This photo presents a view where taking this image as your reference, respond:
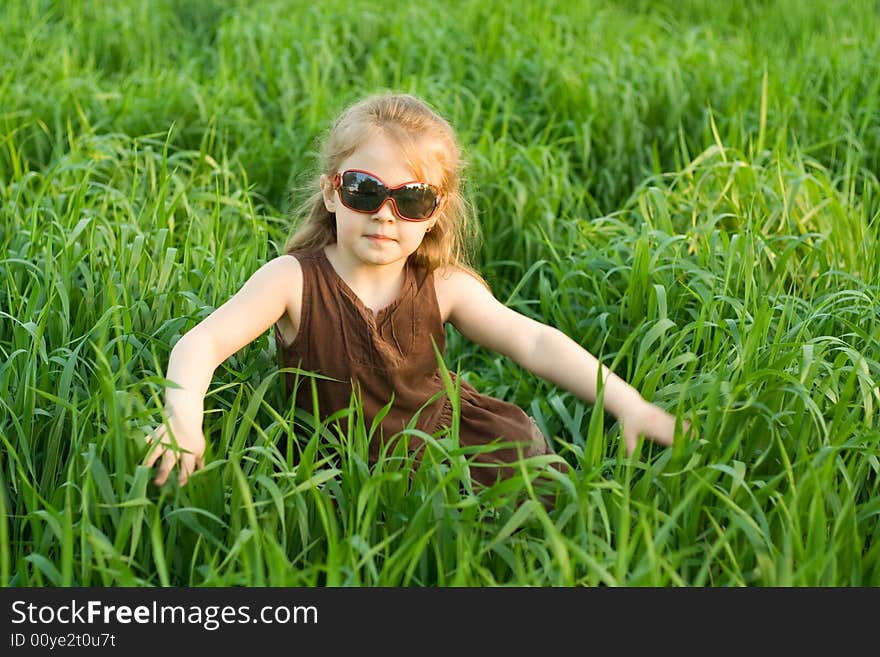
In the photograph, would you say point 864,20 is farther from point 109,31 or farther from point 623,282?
point 109,31

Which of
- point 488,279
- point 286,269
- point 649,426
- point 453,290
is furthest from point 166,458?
point 488,279

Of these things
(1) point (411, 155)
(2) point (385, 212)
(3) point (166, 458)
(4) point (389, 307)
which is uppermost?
(1) point (411, 155)

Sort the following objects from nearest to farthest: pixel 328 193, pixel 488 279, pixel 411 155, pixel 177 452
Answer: pixel 177 452, pixel 411 155, pixel 328 193, pixel 488 279

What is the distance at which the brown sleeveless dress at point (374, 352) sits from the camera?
7.44ft

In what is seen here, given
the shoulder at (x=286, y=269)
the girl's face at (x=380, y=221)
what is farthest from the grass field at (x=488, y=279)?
the girl's face at (x=380, y=221)

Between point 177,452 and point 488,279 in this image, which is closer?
point 177,452

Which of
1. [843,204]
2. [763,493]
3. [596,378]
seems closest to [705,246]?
[843,204]

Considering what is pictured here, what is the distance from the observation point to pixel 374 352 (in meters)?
2.28

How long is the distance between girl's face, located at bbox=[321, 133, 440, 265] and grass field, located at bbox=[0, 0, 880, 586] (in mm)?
374

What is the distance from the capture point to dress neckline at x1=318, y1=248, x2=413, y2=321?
2.27 meters

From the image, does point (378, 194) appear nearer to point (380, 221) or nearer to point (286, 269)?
point (380, 221)

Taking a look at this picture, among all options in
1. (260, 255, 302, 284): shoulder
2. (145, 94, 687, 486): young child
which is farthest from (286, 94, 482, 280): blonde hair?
(260, 255, 302, 284): shoulder

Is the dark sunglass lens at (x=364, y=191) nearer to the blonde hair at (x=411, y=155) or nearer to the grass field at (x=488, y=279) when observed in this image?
the blonde hair at (x=411, y=155)

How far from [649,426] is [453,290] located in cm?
53
